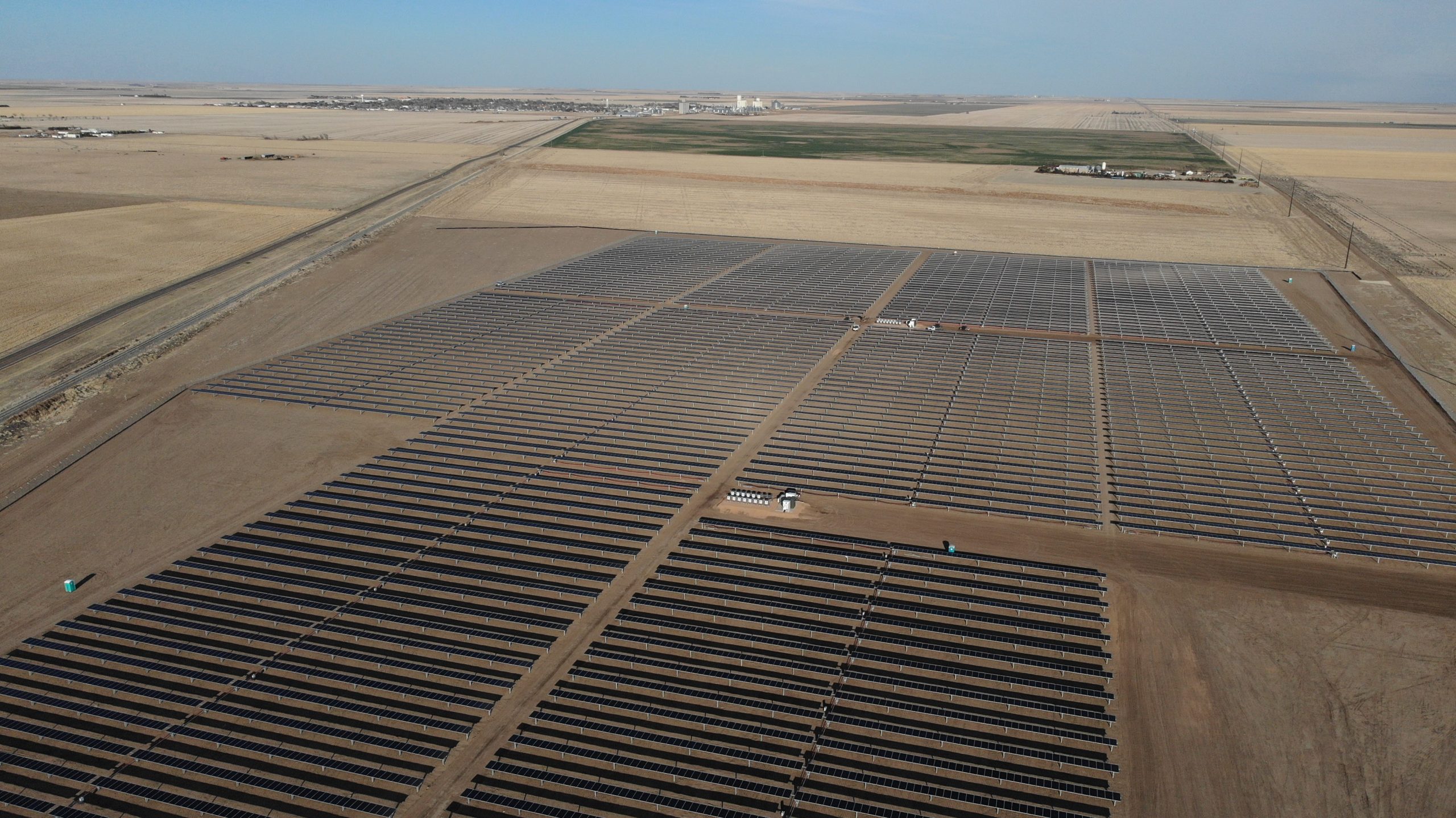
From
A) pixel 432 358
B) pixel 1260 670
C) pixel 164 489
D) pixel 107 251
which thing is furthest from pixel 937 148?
pixel 164 489

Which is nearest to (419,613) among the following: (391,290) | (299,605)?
(299,605)

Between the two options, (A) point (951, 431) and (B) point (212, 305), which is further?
(B) point (212, 305)

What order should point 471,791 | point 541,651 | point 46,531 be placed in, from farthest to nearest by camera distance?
point 46,531
point 541,651
point 471,791

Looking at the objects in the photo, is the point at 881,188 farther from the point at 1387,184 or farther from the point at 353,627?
the point at 353,627

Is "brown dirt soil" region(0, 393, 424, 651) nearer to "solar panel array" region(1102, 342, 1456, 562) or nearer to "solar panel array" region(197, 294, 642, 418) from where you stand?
"solar panel array" region(197, 294, 642, 418)

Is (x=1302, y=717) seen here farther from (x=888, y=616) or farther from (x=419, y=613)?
(x=419, y=613)

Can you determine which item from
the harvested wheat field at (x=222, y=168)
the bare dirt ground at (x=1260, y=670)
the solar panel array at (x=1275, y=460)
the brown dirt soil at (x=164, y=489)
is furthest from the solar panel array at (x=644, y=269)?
the harvested wheat field at (x=222, y=168)
